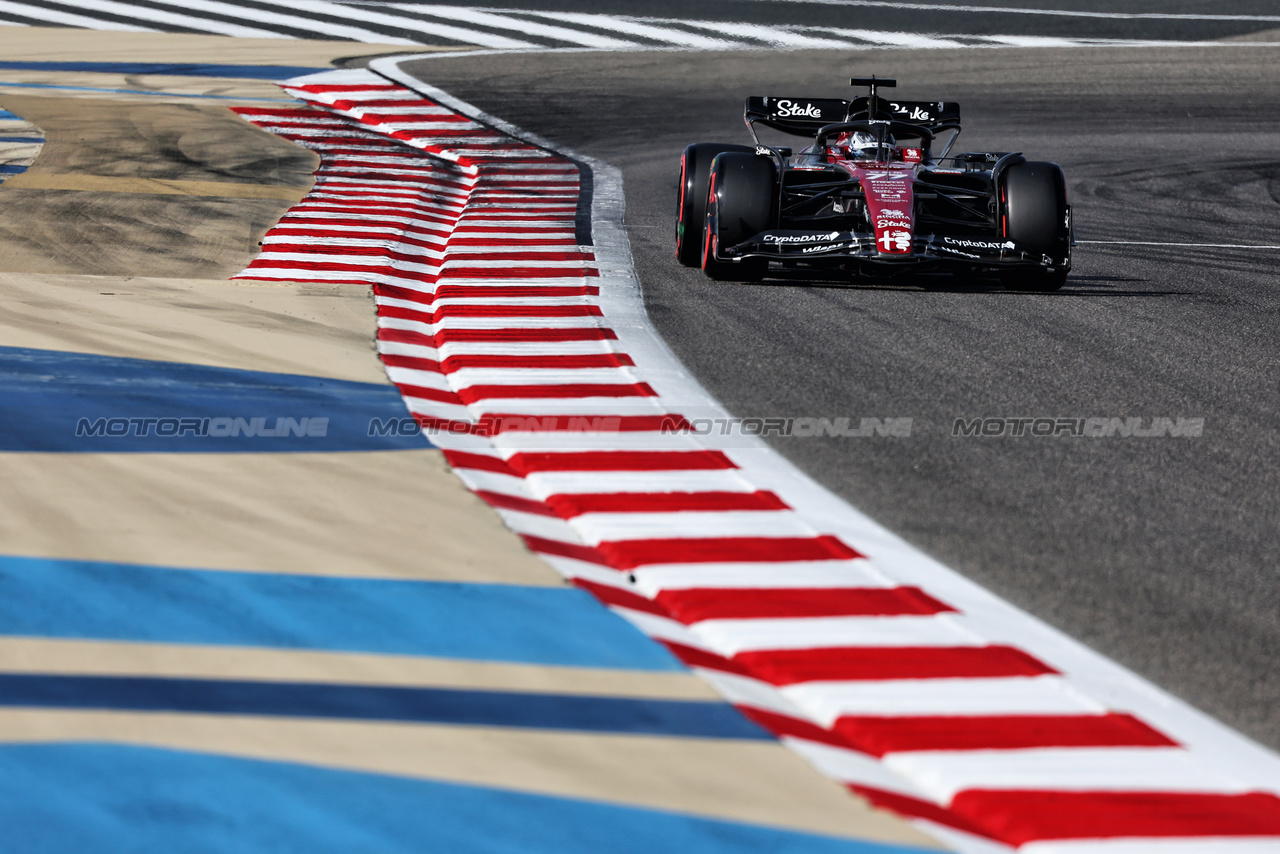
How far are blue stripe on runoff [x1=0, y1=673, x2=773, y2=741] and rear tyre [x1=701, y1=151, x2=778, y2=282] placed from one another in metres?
5.36

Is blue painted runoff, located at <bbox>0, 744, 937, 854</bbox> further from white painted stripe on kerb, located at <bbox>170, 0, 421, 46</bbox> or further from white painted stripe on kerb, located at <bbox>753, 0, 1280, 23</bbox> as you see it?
white painted stripe on kerb, located at <bbox>753, 0, 1280, 23</bbox>

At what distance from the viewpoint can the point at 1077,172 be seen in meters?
14.5

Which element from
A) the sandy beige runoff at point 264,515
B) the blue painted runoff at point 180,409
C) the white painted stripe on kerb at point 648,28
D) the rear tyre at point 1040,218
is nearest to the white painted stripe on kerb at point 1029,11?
the white painted stripe on kerb at point 648,28

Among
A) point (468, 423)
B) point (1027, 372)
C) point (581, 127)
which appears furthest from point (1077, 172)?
point (468, 423)

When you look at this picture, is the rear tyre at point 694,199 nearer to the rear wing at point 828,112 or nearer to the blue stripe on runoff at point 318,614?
the rear wing at point 828,112

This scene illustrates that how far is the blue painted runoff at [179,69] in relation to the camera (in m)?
18.4

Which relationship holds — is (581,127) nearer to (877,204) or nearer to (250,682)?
(877,204)

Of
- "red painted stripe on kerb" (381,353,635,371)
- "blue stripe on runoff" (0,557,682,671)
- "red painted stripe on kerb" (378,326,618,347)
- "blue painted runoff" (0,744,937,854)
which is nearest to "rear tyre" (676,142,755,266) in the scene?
"red painted stripe on kerb" (378,326,618,347)

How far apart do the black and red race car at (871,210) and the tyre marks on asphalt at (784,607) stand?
3.17ft

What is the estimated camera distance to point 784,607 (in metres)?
3.65

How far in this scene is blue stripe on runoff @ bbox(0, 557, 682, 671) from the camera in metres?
3.30

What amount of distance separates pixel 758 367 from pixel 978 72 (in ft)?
49.5

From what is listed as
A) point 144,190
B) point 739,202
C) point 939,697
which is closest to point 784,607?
point 939,697

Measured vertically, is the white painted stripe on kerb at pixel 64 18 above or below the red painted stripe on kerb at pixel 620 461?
above
